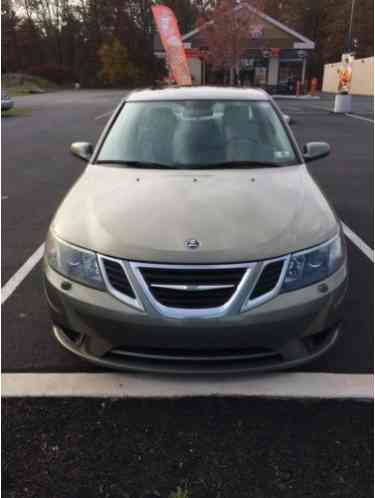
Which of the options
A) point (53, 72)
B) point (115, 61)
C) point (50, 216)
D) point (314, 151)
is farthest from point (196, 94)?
point (53, 72)

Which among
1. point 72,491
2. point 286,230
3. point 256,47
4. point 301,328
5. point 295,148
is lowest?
point 72,491

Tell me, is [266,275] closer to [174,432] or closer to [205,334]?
[205,334]

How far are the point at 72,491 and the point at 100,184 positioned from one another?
187cm

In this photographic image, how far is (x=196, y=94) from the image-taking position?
157 inches

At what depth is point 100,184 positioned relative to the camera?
311cm

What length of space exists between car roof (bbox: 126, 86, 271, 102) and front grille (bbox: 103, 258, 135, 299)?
6.97 feet

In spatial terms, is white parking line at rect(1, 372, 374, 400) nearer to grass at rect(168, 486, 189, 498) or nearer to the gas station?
grass at rect(168, 486, 189, 498)

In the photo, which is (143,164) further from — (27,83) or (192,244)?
(27,83)

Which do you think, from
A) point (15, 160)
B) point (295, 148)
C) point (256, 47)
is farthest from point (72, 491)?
point (256, 47)

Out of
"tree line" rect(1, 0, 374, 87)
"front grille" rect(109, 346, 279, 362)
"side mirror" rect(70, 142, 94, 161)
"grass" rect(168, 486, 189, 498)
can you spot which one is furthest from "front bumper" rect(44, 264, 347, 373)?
"tree line" rect(1, 0, 374, 87)

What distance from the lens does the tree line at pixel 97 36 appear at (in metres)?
57.2

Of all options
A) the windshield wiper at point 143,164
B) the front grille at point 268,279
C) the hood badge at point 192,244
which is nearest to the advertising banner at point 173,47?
the windshield wiper at point 143,164

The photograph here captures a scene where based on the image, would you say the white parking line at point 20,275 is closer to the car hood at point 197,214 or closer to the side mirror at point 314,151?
the car hood at point 197,214

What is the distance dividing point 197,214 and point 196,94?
1821mm
